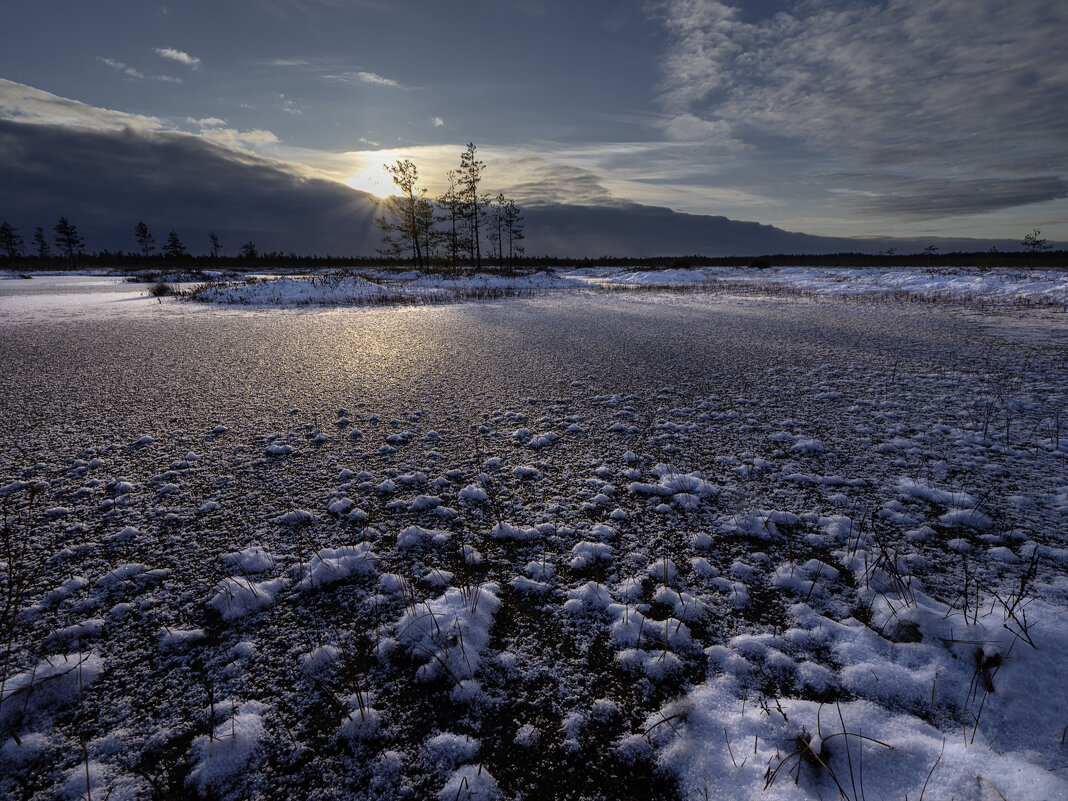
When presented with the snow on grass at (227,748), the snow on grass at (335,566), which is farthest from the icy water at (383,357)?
the snow on grass at (227,748)

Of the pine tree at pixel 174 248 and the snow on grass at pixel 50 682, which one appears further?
the pine tree at pixel 174 248

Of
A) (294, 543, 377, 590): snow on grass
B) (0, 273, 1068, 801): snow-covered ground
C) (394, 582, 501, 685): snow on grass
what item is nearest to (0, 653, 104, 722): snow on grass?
(0, 273, 1068, 801): snow-covered ground

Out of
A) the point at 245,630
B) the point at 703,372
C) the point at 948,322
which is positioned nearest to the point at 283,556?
the point at 245,630

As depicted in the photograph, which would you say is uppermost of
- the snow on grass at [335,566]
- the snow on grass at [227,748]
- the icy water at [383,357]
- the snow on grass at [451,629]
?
the icy water at [383,357]

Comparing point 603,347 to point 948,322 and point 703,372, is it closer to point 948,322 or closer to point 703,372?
point 703,372

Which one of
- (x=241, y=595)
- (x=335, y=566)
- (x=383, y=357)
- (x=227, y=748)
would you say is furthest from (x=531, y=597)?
(x=383, y=357)

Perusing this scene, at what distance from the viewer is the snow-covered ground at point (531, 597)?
4.72 feet

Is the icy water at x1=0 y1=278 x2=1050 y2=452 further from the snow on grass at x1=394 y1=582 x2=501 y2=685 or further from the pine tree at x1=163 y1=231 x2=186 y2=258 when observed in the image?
the pine tree at x1=163 y1=231 x2=186 y2=258

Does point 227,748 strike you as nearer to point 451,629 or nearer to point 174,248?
point 451,629

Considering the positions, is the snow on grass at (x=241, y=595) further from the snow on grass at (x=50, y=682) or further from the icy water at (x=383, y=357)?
the icy water at (x=383, y=357)

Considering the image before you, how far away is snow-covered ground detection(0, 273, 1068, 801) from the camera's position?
4.72ft

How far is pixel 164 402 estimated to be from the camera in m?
4.94

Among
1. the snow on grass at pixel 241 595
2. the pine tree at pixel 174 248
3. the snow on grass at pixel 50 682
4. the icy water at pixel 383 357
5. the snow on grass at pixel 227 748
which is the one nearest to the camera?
the snow on grass at pixel 227 748

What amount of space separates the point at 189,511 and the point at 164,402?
2846mm
